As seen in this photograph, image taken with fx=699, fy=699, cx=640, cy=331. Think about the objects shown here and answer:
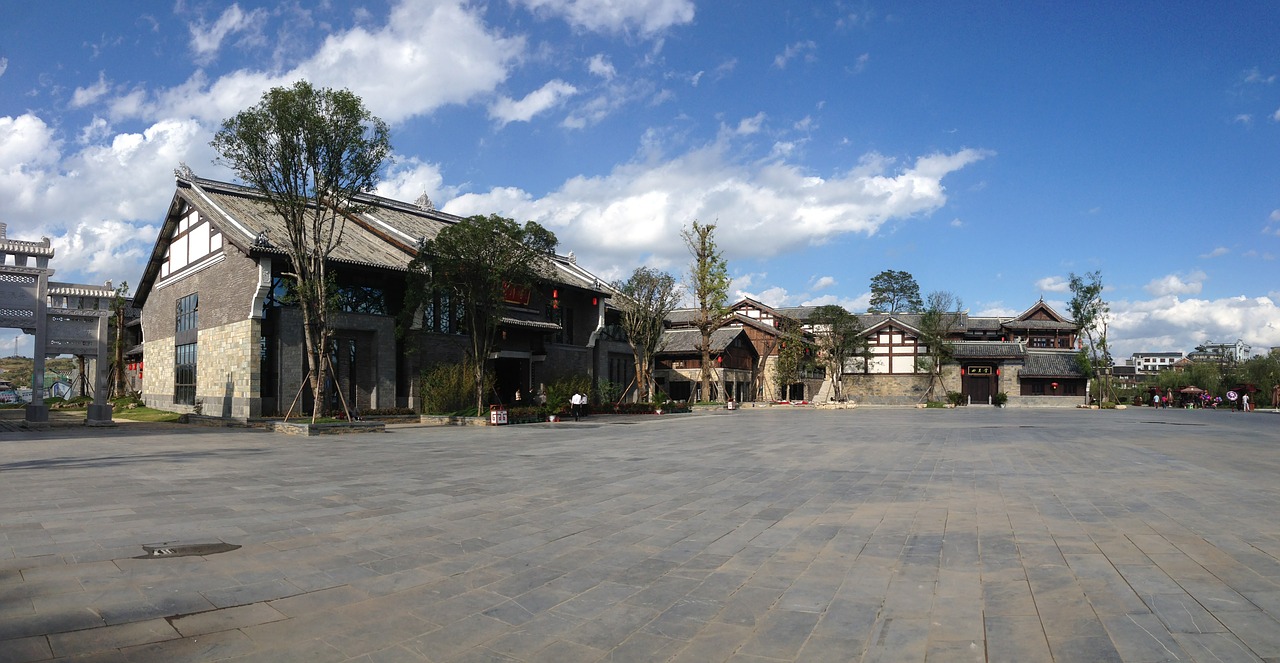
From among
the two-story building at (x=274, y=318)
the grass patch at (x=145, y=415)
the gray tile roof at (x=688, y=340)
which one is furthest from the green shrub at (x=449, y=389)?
the gray tile roof at (x=688, y=340)

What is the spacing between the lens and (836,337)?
5612 cm

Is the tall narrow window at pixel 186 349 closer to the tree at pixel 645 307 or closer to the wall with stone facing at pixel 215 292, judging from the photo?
the wall with stone facing at pixel 215 292

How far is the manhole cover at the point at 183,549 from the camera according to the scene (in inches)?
236

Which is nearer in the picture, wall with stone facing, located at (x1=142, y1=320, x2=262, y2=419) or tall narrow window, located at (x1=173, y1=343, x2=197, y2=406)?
wall with stone facing, located at (x1=142, y1=320, x2=262, y2=419)

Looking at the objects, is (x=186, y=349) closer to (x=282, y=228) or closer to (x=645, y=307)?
(x=282, y=228)

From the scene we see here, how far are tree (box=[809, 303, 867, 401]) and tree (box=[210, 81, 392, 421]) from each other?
135ft

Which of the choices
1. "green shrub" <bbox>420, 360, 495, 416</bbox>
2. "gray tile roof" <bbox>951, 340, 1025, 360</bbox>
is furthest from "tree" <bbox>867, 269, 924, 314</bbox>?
"green shrub" <bbox>420, 360, 495, 416</bbox>

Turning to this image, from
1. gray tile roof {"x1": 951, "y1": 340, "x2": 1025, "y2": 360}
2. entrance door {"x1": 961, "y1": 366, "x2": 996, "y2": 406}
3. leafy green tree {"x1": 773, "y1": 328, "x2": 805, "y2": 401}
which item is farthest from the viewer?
entrance door {"x1": 961, "y1": 366, "x2": 996, "y2": 406}

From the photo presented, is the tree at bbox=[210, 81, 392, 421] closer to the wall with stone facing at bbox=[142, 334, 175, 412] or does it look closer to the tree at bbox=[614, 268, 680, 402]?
the wall with stone facing at bbox=[142, 334, 175, 412]

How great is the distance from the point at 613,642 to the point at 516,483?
6.85 m

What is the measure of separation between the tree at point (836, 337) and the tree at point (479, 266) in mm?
34386

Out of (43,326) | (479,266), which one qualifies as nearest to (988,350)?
(479,266)

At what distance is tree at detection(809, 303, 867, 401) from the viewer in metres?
56.1

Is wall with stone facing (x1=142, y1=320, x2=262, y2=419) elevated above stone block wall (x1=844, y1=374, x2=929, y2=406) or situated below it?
above
